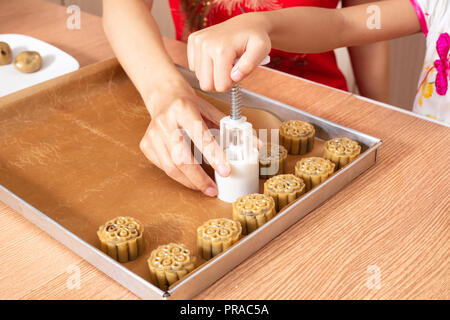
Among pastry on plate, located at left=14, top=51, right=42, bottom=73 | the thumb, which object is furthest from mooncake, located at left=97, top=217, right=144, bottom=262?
pastry on plate, located at left=14, top=51, right=42, bottom=73

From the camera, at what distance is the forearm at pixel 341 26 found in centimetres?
86

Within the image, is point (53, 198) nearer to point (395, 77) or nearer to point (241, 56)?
point (241, 56)

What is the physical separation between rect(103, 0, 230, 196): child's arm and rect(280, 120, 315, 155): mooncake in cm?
11

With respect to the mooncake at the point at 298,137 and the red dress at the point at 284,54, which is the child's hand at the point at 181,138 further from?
the red dress at the point at 284,54

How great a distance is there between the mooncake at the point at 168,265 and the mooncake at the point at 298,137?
26 cm

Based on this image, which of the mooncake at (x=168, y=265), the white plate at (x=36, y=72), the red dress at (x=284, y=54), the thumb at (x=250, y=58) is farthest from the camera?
the red dress at (x=284, y=54)

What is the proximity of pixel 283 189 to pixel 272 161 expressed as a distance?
7 centimetres

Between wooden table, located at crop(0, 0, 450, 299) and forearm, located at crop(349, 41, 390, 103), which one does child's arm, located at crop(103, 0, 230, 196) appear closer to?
wooden table, located at crop(0, 0, 450, 299)

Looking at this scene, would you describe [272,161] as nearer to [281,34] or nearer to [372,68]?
[281,34]

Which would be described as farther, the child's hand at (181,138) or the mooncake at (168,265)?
the child's hand at (181,138)

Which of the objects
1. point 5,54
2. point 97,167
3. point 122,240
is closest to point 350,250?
point 122,240

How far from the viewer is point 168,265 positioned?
50 centimetres

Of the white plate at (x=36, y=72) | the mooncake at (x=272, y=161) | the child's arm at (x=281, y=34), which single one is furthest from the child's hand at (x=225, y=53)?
the white plate at (x=36, y=72)
